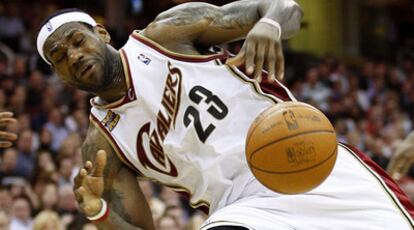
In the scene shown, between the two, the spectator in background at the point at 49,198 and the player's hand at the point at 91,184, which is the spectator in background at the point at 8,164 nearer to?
the spectator in background at the point at 49,198

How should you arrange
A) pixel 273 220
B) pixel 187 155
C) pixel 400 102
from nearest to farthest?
1. pixel 273 220
2. pixel 187 155
3. pixel 400 102

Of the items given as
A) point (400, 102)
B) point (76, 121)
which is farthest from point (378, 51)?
point (76, 121)

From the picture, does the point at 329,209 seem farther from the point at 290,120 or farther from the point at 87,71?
the point at 87,71

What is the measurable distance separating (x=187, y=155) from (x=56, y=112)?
6.53 meters

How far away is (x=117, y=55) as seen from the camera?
4.42 meters

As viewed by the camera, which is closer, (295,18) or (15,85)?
(295,18)

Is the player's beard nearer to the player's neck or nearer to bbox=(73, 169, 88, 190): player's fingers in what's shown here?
the player's neck

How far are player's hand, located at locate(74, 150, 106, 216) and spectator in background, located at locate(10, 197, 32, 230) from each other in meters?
3.85

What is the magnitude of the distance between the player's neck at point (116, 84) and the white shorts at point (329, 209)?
32.3 inches

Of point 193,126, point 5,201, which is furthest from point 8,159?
point 193,126

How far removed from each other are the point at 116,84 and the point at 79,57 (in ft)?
0.82

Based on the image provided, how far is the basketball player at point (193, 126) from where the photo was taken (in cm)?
402

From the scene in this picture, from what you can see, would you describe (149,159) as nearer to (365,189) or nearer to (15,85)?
(365,189)

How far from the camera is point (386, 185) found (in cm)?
425
